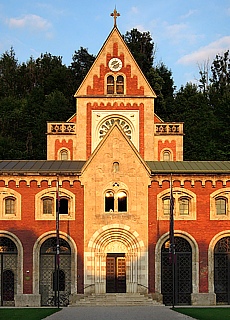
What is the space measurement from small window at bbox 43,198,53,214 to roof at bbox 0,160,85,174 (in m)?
1.80

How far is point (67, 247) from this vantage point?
3762 cm

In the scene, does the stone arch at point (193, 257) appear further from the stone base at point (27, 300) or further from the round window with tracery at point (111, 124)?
the round window with tracery at point (111, 124)

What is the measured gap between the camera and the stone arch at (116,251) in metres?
37.0

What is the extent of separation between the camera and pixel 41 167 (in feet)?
127

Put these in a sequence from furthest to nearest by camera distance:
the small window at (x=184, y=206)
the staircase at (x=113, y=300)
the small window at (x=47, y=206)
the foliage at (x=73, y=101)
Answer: the foliage at (x=73, y=101) → the small window at (x=184, y=206) → the small window at (x=47, y=206) → the staircase at (x=113, y=300)

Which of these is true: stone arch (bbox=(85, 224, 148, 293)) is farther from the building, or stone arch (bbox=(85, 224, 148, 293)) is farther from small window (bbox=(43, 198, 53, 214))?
small window (bbox=(43, 198, 53, 214))

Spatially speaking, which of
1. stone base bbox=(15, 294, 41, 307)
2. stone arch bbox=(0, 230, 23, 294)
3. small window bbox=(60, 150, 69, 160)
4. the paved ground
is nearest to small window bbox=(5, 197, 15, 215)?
stone arch bbox=(0, 230, 23, 294)

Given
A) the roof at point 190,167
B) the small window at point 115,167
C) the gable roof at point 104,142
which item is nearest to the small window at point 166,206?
the roof at point 190,167

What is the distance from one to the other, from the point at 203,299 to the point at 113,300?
554 cm

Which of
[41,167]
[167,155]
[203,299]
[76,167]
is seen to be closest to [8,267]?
[41,167]

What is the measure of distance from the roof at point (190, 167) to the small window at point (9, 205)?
8.92 metres

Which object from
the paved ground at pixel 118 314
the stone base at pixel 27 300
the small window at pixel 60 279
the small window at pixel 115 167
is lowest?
the stone base at pixel 27 300

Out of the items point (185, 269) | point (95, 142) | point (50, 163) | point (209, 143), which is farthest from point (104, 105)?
point (209, 143)

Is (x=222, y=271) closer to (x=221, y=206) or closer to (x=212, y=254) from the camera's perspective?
(x=212, y=254)
